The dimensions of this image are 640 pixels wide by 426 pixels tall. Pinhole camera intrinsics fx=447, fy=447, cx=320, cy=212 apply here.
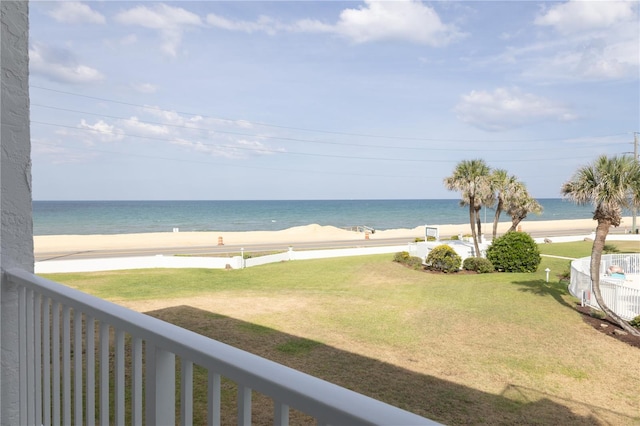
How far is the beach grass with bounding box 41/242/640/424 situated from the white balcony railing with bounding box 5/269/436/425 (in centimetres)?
391

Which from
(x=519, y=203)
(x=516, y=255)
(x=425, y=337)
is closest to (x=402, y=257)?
(x=516, y=255)

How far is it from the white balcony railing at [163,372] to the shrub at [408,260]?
18.6 metres

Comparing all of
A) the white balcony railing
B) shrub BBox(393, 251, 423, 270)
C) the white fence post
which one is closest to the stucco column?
the white balcony railing

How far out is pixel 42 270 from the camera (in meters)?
17.7

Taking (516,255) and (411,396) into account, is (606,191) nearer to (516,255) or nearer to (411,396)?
(411,396)

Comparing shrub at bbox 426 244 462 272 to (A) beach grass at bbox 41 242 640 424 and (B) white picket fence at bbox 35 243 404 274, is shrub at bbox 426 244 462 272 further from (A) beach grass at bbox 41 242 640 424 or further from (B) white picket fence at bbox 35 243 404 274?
(B) white picket fence at bbox 35 243 404 274

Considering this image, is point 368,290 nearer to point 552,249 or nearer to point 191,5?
point 552,249

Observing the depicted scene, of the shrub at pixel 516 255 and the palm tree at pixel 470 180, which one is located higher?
the palm tree at pixel 470 180

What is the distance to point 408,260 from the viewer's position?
69.3 feet

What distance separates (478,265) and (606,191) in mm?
8762

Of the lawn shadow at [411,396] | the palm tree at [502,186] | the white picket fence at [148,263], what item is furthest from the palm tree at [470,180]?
the lawn shadow at [411,396]

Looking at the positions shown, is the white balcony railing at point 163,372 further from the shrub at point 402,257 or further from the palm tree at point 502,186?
the palm tree at point 502,186

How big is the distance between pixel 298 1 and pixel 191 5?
51.6m

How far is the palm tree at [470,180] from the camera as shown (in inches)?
870
